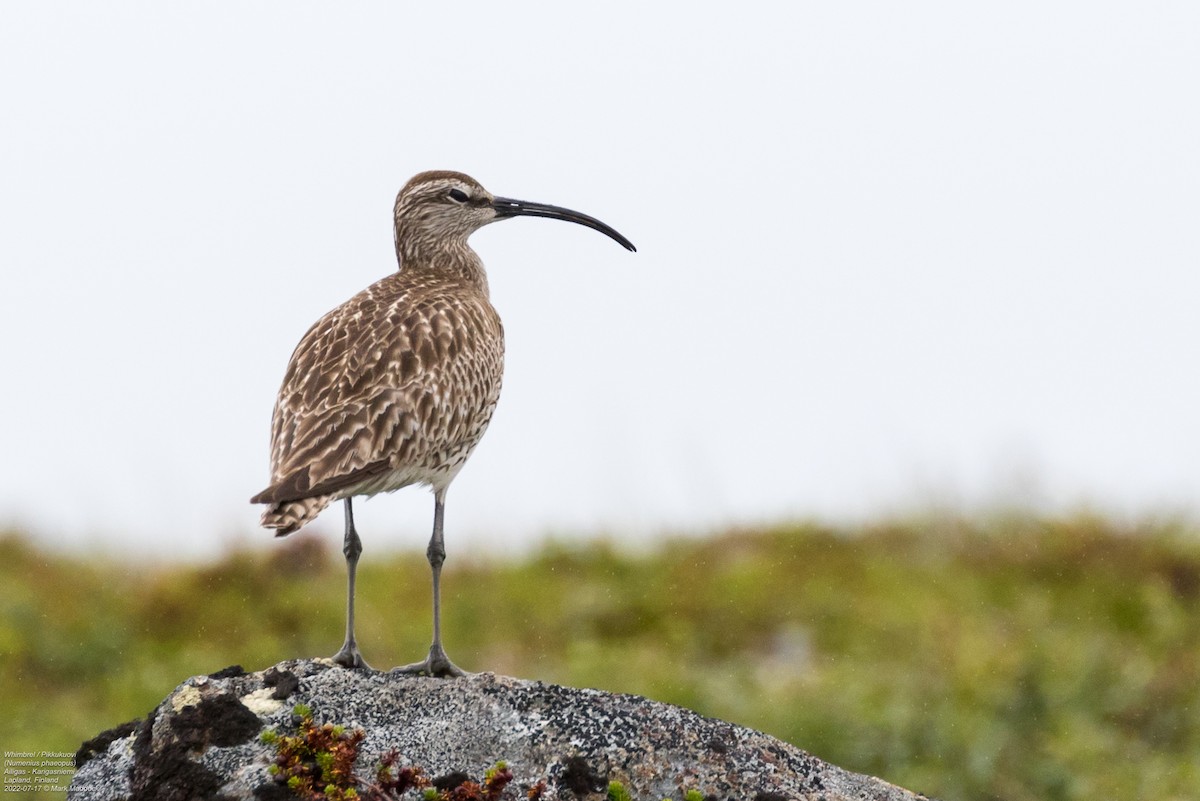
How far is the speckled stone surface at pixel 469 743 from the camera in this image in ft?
19.2

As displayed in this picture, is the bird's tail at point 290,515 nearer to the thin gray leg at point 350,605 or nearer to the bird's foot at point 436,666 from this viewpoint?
the thin gray leg at point 350,605

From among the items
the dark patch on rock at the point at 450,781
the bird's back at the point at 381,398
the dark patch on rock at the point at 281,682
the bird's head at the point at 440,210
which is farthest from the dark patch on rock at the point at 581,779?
the bird's head at the point at 440,210

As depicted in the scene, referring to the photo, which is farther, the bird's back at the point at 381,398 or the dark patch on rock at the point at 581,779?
the bird's back at the point at 381,398

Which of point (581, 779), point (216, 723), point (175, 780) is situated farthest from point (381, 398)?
point (581, 779)

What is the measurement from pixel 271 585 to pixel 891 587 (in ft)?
18.4

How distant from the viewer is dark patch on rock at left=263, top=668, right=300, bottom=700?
20.3 ft

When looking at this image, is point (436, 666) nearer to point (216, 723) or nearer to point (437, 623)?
point (437, 623)

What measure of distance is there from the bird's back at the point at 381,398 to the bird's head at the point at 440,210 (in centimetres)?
91

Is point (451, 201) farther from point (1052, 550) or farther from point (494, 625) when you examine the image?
point (1052, 550)

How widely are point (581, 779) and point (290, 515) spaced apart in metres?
1.69

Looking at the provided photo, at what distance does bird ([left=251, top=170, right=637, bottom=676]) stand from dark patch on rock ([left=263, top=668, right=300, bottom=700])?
0.50 metres

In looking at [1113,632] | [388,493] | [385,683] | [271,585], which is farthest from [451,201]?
[1113,632]

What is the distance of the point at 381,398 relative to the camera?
7.39 meters

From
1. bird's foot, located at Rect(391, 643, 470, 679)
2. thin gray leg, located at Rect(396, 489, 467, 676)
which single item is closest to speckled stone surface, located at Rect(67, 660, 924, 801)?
thin gray leg, located at Rect(396, 489, 467, 676)
